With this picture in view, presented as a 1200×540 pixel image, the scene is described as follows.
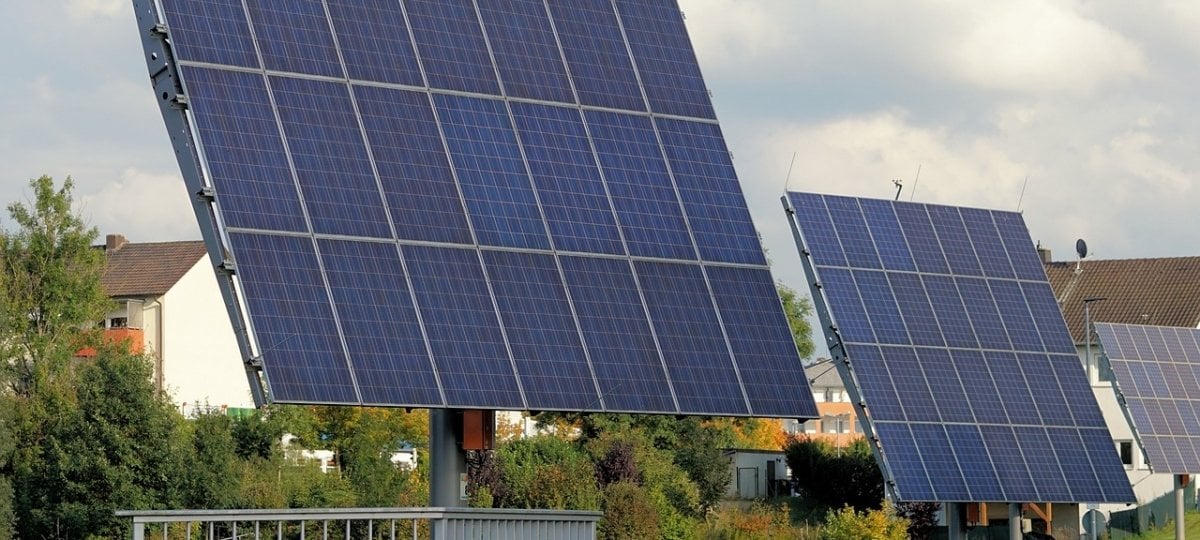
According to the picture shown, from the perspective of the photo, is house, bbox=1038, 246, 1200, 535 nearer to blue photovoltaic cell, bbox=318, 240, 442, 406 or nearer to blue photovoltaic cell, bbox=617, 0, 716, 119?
blue photovoltaic cell, bbox=617, 0, 716, 119

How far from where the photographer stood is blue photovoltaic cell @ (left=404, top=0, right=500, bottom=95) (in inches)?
877

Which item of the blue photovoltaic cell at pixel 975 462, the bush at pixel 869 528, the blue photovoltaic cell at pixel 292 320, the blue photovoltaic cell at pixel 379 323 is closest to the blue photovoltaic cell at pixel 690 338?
the blue photovoltaic cell at pixel 379 323

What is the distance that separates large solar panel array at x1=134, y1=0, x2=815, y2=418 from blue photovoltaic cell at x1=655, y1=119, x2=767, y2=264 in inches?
1.4

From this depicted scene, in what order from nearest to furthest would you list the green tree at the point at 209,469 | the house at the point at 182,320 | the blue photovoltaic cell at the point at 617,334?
1. the blue photovoltaic cell at the point at 617,334
2. the green tree at the point at 209,469
3. the house at the point at 182,320

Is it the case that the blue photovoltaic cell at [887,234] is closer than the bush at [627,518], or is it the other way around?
the blue photovoltaic cell at [887,234]

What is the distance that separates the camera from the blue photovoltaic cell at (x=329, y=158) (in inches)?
791

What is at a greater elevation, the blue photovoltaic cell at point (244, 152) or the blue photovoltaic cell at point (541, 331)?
the blue photovoltaic cell at point (244, 152)

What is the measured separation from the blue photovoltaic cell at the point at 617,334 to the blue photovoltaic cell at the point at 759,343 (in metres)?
1.24

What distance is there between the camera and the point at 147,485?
49.4 m

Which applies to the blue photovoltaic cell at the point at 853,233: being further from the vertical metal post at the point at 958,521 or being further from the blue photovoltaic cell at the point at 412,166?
the blue photovoltaic cell at the point at 412,166

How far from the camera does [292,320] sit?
1881 cm

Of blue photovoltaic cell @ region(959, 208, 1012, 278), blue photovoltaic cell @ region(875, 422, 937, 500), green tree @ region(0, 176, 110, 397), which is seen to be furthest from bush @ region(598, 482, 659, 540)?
green tree @ region(0, 176, 110, 397)

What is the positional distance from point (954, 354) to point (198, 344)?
6232cm

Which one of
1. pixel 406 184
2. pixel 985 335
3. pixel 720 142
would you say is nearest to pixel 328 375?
pixel 406 184
